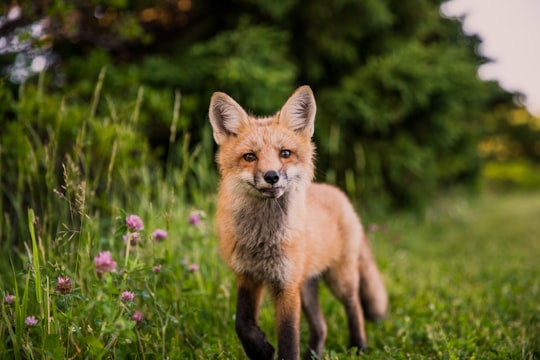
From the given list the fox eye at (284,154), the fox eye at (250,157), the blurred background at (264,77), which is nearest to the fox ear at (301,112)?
the fox eye at (284,154)

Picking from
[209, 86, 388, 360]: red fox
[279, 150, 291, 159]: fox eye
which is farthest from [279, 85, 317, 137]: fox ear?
[279, 150, 291, 159]: fox eye

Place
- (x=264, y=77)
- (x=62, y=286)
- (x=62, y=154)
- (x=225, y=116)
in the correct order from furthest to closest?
1. (x=264, y=77)
2. (x=62, y=154)
3. (x=225, y=116)
4. (x=62, y=286)

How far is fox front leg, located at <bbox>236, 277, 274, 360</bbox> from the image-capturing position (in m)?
2.68

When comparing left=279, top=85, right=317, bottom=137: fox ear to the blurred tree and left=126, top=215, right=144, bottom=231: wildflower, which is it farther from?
the blurred tree

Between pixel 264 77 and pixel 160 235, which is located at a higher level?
pixel 264 77

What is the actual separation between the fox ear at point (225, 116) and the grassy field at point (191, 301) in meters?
0.54

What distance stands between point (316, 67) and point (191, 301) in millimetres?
4509

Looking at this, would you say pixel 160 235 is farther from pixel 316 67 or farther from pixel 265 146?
pixel 316 67

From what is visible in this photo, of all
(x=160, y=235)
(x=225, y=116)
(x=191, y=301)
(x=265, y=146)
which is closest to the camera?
(x=265, y=146)

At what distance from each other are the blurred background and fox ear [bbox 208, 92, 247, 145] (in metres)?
1.67

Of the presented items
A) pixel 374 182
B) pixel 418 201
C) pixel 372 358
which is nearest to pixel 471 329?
pixel 372 358

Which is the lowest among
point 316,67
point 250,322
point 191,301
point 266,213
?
point 191,301

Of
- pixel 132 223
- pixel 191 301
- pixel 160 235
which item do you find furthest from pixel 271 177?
pixel 191 301

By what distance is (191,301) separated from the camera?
3.57 metres
